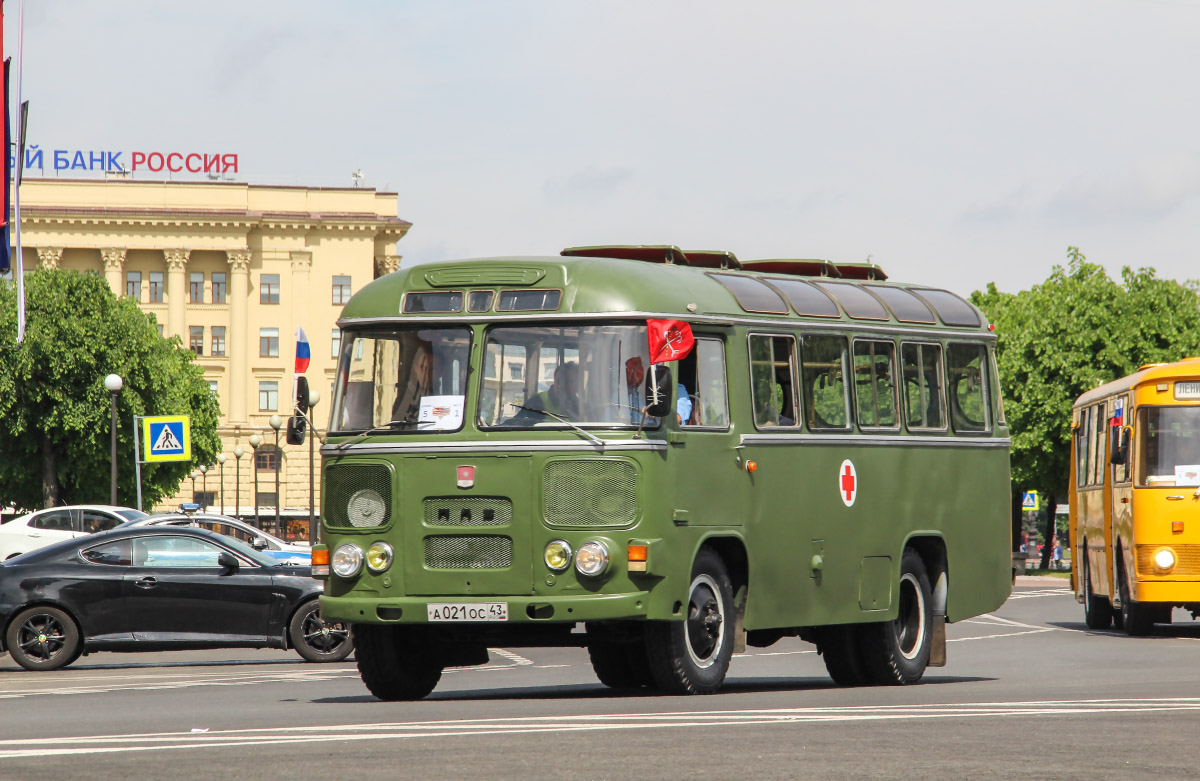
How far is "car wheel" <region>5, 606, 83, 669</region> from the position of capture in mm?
20594

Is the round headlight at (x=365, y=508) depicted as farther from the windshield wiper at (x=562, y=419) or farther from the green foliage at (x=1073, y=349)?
the green foliage at (x=1073, y=349)

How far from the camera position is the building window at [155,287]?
106 meters

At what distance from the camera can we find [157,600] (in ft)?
66.9

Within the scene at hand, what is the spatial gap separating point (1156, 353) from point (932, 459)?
52405 millimetres

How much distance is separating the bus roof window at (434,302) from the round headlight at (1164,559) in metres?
13.2

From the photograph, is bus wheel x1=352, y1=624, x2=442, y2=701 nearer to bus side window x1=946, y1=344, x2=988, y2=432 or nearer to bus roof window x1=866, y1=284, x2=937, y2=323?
bus roof window x1=866, y1=284, x2=937, y2=323

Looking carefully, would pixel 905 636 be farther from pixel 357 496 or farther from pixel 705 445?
pixel 357 496

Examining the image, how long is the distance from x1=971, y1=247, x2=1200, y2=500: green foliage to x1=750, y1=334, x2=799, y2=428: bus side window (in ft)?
171

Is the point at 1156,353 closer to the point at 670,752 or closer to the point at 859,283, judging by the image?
the point at 859,283

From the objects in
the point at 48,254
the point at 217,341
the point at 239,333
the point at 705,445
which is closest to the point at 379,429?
the point at 705,445

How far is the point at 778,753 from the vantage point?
9.45 meters

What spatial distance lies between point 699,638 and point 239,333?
93.9 m

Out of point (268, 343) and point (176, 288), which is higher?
point (176, 288)

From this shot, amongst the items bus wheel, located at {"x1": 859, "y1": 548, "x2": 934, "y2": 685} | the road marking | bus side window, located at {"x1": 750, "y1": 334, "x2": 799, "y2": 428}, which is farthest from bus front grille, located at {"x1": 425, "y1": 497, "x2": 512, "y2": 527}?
bus wheel, located at {"x1": 859, "y1": 548, "x2": 934, "y2": 685}
